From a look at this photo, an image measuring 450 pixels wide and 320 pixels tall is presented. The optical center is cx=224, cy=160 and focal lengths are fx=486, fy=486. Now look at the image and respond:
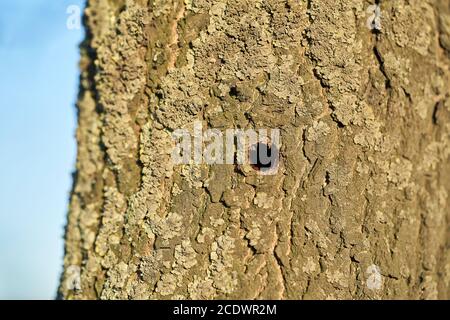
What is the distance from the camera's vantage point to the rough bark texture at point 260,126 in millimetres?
1190

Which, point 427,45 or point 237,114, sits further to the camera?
point 427,45

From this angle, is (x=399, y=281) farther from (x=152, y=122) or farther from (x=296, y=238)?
(x=152, y=122)

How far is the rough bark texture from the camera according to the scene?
1190 mm

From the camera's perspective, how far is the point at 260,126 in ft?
3.93

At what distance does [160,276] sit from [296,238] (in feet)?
1.19

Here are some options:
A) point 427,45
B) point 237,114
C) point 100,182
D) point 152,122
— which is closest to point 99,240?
point 100,182

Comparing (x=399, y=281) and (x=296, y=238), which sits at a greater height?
(x=296, y=238)

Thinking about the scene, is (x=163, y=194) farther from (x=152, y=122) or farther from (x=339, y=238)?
(x=339, y=238)

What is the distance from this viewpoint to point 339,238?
4.13 ft

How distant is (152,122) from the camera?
4.01 ft
